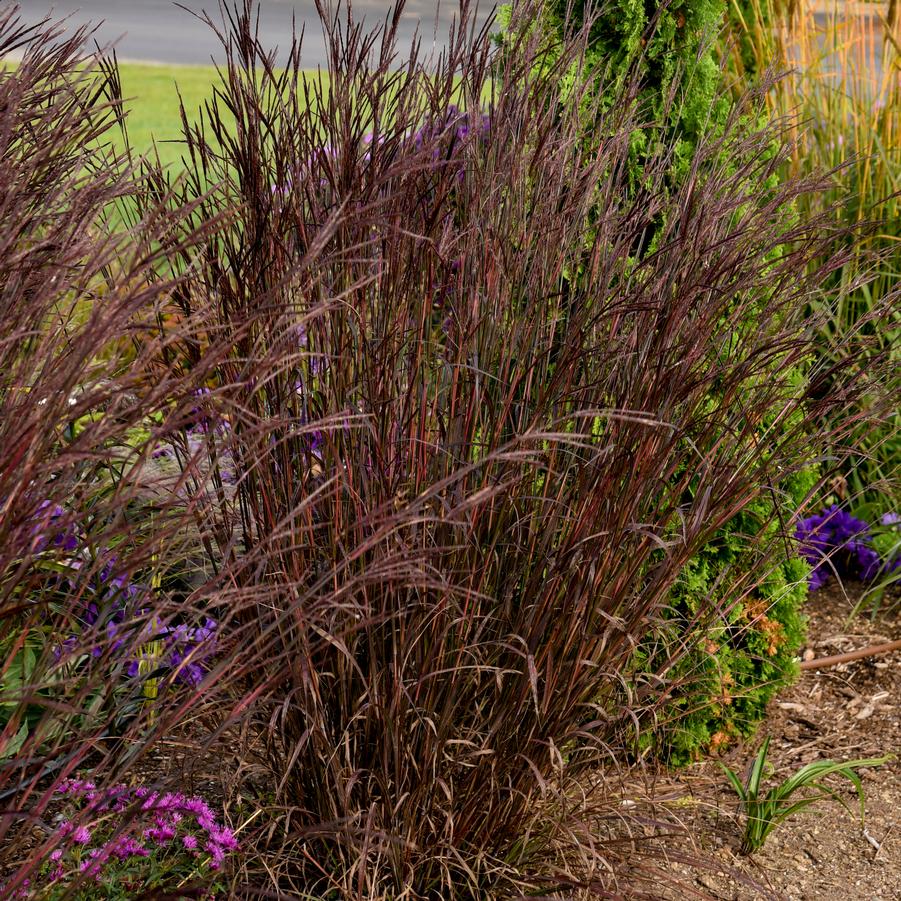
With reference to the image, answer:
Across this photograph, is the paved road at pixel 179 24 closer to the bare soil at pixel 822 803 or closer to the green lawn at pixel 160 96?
the green lawn at pixel 160 96

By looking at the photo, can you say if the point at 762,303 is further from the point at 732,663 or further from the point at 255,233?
the point at 255,233

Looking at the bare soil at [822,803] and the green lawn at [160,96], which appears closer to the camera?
the bare soil at [822,803]

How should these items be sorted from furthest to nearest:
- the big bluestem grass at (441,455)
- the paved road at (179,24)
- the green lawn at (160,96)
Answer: the paved road at (179,24), the green lawn at (160,96), the big bluestem grass at (441,455)

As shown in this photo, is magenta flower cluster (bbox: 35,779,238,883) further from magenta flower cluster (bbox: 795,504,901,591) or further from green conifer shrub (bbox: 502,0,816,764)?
magenta flower cluster (bbox: 795,504,901,591)

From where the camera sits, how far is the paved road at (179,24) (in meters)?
13.5

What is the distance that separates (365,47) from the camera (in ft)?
6.69

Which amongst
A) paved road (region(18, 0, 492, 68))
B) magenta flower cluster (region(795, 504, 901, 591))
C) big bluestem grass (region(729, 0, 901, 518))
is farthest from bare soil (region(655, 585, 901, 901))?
paved road (region(18, 0, 492, 68))

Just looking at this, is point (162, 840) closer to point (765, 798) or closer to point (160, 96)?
point (765, 798)

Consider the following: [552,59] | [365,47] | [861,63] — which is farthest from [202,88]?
[365,47]

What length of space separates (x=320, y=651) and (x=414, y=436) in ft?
1.43

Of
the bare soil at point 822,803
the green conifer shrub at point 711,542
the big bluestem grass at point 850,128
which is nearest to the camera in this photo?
the bare soil at point 822,803

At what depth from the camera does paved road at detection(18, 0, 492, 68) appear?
13.5 m

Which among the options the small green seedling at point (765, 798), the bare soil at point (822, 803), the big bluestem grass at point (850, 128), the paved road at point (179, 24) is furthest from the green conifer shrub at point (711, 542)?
the paved road at point (179, 24)

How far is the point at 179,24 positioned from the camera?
15930mm
